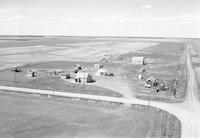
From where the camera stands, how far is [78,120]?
42000mm

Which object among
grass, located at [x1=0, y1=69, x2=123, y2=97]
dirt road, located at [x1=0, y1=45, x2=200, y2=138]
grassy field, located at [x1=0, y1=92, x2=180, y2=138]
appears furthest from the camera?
grass, located at [x1=0, y1=69, x2=123, y2=97]

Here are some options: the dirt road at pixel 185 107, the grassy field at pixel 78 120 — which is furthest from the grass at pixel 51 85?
the grassy field at pixel 78 120

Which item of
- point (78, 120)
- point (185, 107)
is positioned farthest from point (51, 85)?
point (185, 107)

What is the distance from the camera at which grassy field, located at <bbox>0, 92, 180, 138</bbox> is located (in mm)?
36656

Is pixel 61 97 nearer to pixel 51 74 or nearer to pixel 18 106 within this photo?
pixel 18 106

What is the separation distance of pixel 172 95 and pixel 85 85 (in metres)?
23.7

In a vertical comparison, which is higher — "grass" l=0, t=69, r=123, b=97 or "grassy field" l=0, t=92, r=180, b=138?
"grass" l=0, t=69, r=123, b=97

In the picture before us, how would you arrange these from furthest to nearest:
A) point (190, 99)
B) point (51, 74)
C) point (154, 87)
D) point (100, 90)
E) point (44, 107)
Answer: point (51, 74) → point (154, 87) → point (100, 90) → point (190, 99) → point (44, 107)

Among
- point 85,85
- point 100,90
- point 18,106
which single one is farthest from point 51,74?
point 18,106

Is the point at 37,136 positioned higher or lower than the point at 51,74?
lower

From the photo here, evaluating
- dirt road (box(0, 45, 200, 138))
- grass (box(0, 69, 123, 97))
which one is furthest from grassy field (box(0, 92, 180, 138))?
grass (box(0, 69, 123, 97))

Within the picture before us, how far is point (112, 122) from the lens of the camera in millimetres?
41312

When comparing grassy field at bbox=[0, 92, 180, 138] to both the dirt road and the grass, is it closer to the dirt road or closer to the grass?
the dirt road

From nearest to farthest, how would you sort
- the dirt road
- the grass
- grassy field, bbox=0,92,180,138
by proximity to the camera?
grassy field, bbox=0,92,180,138 → the dirt road → the grass
